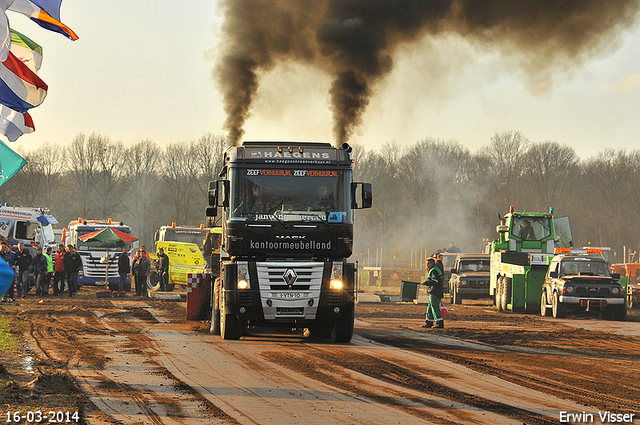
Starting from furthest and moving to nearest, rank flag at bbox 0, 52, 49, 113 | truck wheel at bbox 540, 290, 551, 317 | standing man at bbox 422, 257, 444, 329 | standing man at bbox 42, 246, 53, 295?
1. standing man at bbox 42, 246, 53, 295
2. truck wheel at bbox 540, 290, 551, 317
3. standing man at bbox 422, 257, 444, 329
4. flag at bbox 0, 52, 49, 113

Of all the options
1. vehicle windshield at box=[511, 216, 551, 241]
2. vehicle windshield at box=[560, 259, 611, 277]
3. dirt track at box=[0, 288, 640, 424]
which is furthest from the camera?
vehicle windshield at box=[511, 216, 551, 241]

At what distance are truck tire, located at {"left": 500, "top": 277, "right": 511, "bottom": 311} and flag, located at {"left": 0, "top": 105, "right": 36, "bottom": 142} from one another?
16.8 metres

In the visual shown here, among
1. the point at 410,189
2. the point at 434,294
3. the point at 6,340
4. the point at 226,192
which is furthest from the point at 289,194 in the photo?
the point at 410,189

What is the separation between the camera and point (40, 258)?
27094 millimetres

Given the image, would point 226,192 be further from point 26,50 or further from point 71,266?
point 71,266

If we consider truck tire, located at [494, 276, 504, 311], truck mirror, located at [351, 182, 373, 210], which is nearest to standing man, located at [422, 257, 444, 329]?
truck mirror, located at [351, 182, 373, 210]

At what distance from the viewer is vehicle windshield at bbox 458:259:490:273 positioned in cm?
3017

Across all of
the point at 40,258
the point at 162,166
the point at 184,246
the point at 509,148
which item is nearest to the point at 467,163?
the point at 509,148

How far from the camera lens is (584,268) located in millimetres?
22734

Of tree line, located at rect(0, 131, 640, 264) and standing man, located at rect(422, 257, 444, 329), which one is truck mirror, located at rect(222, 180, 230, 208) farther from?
tree line, located at rect(0, 131, 640, 264)

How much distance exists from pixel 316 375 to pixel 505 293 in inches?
649

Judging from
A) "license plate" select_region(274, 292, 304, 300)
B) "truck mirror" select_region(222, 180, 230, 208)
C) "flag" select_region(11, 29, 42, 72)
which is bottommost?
"license plate" select_region(274, 292, 304, 300)

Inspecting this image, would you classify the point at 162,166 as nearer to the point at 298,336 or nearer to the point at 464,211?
the point at 464,211

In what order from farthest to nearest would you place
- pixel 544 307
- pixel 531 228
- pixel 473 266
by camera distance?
pixel 473 266, pixel 531 228, pixel 544 307
